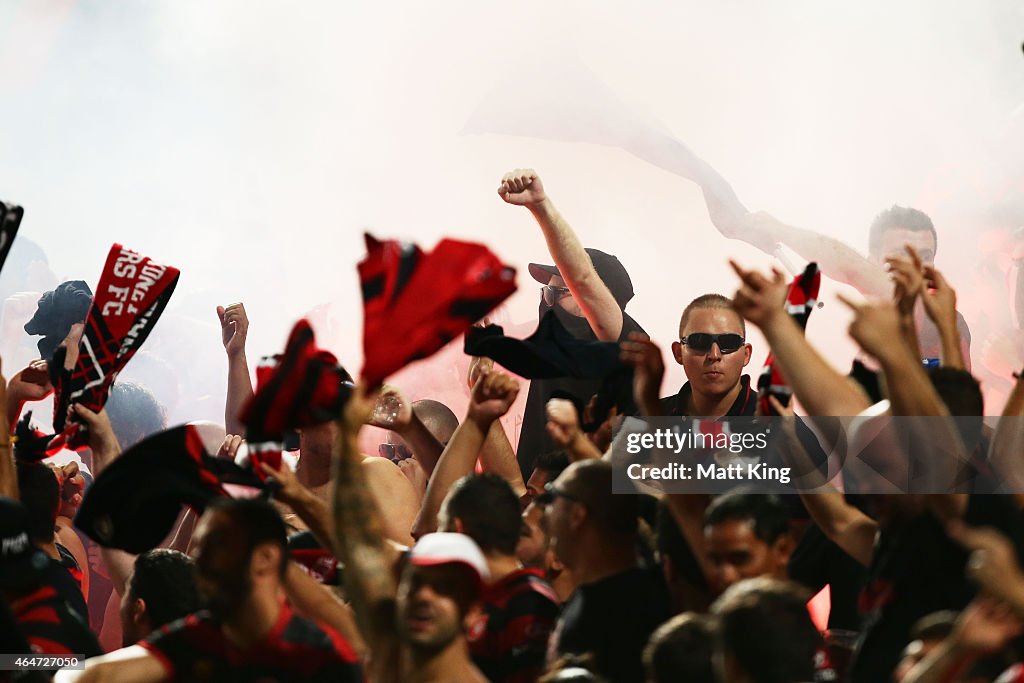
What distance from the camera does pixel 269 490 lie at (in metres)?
3.09

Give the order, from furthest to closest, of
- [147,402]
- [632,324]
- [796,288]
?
[147,402] < [632,324] < [796,288]

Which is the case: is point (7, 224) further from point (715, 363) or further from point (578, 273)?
point (715, 363)

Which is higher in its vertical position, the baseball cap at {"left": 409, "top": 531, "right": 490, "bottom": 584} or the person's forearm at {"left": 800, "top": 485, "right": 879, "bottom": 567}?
the person's forearm at {"left": 800, "top": 485, "right": 879, "bottom": 567}

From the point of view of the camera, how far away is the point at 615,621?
2867 mm

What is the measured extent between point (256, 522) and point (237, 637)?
0.23 m

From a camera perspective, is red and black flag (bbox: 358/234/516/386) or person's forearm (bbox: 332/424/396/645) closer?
person's forearm (bbox: 332/424/396/645)

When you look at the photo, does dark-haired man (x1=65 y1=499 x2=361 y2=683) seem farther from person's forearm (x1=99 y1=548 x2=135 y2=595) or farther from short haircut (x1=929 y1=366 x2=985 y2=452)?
person's forearm (x1=99 y1=548 x2=135 y2=595)

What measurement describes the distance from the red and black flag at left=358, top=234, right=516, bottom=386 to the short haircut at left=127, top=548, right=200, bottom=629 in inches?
42.0

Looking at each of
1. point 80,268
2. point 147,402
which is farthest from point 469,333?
point 80,268

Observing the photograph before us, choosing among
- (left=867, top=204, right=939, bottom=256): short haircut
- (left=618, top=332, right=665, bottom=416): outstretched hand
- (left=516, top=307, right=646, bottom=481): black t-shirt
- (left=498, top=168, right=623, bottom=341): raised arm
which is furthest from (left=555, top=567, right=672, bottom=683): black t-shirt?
(left=867, top=204, right=939, bottom=256): short haircut

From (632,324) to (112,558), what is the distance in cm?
220

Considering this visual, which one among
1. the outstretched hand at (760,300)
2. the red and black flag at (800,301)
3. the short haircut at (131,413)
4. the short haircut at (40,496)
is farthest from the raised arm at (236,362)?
the outstretched hand at (760,300)

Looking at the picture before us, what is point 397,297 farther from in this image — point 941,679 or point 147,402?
point 147,402

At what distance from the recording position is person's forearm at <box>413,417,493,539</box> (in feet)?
12.4
